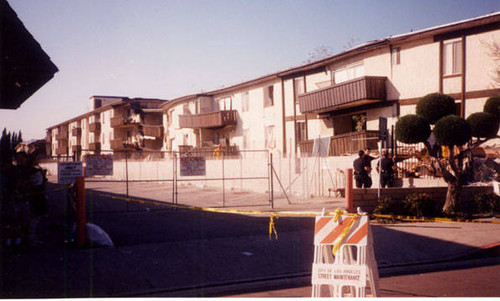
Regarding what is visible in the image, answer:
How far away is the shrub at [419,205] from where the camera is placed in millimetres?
12664

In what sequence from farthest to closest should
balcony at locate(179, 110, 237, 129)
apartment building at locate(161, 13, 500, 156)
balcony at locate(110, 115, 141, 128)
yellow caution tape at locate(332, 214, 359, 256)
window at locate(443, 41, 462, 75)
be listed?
1. balcony at locate(110, 115, 141, 128)
2. balcony at locate(179, 110, 237, 129)
3. window at locate(443, 41, 462, 75)
4. apartment building at locate(161, 13, 500, 156)
5. yellow caution tape at locate(332, 214, 359, 256)

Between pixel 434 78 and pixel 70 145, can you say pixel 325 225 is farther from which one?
pixel 70 145

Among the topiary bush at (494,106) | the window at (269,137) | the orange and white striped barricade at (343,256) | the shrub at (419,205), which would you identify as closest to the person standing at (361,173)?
the shrub at (419,205)

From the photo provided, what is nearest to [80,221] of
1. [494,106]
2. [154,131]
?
[494,106]

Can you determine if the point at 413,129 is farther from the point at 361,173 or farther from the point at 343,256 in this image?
the point at 343,256

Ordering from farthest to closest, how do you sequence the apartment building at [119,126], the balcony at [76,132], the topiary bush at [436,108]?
the balcony at [76,132]
the apartment building at [119,126]
the topiary bush at [436,108]

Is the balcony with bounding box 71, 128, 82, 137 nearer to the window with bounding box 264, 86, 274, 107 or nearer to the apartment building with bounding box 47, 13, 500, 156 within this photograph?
the apartment building with bounding box 47, 13, 500, 156

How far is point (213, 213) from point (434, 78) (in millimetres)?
12788

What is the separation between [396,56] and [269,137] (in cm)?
1163

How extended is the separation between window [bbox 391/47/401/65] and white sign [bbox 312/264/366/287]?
1953cm

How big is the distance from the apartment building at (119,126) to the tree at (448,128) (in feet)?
124

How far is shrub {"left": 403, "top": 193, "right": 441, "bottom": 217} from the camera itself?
41.5 feet

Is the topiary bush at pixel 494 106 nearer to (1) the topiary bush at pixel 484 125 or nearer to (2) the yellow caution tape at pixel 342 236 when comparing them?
(1) the topiary bush at pixel 484 125

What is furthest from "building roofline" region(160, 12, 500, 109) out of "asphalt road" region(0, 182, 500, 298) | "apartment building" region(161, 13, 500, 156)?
"asphalt road" region(0, 182, 500, 298)
